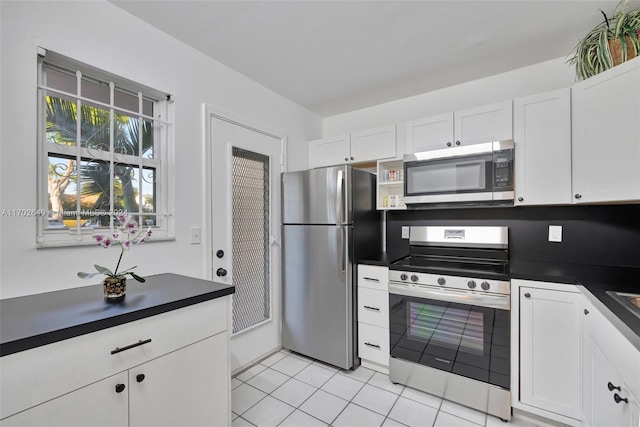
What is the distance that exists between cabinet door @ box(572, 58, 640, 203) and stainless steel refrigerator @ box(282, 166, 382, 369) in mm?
1488

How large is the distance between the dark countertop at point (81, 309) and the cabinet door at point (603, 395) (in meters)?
1.65

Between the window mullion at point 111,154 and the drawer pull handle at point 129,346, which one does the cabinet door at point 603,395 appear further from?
the window mullion at point 111,154

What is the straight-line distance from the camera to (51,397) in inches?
36.2

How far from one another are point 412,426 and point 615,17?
2.69 metres

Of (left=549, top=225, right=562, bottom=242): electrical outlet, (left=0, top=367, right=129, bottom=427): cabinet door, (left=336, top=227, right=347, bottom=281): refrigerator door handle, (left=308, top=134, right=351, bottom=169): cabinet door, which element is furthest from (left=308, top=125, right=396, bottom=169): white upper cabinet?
(left=0, top=367, right=129, bottom=427): cabinet door

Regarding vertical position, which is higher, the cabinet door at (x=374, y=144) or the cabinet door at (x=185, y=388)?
the cabinet door at (x=374, y=144)

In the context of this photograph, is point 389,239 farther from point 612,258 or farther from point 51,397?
point 51,397

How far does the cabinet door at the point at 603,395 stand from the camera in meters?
0.97

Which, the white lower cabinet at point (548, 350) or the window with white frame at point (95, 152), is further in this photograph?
the white lower cabinet at point (548, 350)

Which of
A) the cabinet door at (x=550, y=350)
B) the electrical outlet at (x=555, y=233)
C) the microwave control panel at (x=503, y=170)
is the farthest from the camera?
the electrical outlet at (x=555, y=233)

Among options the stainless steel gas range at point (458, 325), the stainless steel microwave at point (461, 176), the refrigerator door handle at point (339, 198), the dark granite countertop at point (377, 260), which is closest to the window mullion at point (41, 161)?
the refrigerator door handle at point (339, 198)

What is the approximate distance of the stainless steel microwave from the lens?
6.70 feet


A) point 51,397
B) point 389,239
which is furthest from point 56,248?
point 389,239

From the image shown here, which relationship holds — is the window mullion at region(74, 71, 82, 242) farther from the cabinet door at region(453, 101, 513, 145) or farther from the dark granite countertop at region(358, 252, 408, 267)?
the cabinet door at region(453, 101, 513, 145)
